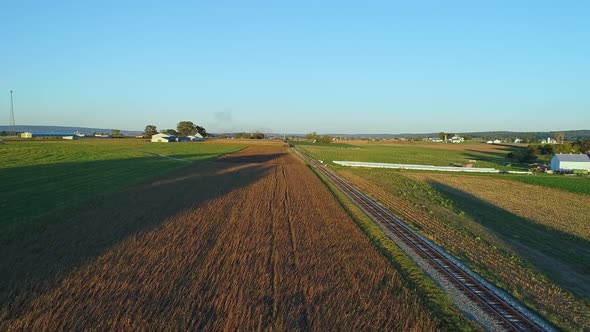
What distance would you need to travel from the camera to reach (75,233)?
16031 mm

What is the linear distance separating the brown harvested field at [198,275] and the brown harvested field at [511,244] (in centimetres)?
392

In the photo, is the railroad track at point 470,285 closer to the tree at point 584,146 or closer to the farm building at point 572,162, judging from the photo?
the farm building at point 572,162

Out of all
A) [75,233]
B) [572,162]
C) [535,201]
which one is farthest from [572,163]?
[75,233]

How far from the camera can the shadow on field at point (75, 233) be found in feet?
35.0

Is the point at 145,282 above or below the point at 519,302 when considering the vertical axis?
above

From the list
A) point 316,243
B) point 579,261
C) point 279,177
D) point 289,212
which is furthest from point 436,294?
point 279,177

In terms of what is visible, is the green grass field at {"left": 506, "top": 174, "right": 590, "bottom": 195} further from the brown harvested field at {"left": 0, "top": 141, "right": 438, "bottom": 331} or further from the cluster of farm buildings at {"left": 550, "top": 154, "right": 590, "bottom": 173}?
the brown harvested field at {"left": 0, "top": 141, "right": 438, "bottom": 331}

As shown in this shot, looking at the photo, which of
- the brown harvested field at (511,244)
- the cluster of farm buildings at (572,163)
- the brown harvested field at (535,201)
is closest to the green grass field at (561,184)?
the brown harvested field at (535,201)

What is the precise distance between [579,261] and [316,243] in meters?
10.6

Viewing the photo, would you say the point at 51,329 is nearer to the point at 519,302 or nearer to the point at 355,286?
the point at 355,286

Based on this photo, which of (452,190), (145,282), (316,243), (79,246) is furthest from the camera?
(452,190)

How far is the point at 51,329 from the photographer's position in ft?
27.0

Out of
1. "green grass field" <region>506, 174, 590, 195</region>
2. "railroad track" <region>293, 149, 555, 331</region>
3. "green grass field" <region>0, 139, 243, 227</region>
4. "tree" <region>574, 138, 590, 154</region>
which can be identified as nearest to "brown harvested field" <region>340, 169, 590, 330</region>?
"railroad track" <region>293, 149, 555, 331</region>

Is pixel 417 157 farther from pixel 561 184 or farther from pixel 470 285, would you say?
pixel 470 285
